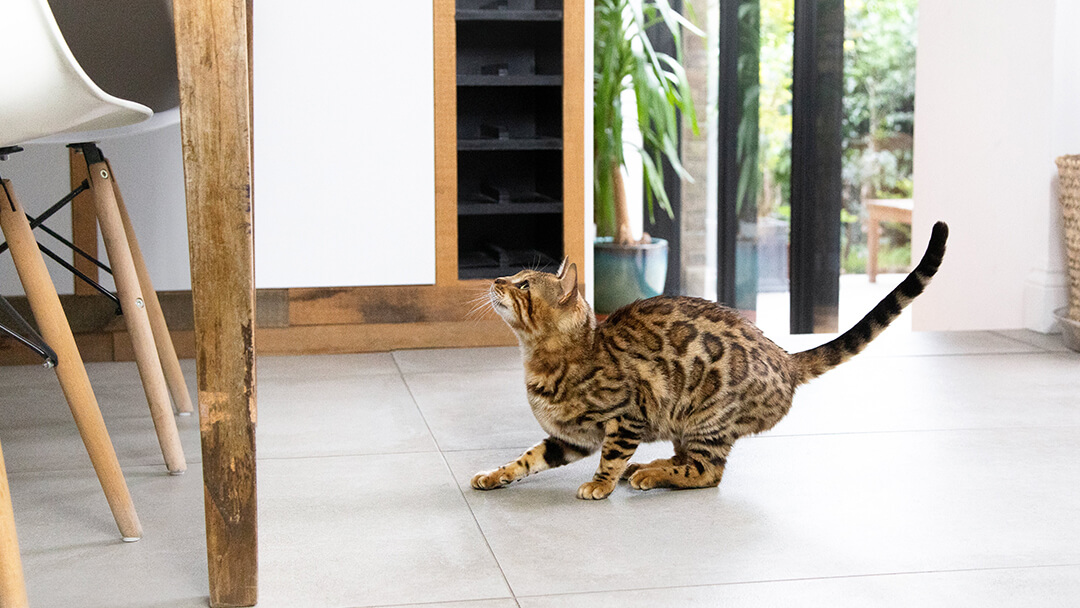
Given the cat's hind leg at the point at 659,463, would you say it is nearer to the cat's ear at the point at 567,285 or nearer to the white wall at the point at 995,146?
the cat's ear at the point at 567,285

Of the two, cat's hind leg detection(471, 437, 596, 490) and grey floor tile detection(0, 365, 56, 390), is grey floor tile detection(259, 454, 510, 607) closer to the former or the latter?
cat's hind leg detection(471, 437, 596, 490)

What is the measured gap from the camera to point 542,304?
1.61 m

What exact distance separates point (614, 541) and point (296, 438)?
0.72 m

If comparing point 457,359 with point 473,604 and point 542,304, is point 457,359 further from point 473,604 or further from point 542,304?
point 473,604

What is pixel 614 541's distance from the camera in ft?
4.65

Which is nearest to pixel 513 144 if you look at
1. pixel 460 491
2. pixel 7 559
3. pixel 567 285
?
pixel 567 285

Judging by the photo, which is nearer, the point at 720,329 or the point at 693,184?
the point at 720,329

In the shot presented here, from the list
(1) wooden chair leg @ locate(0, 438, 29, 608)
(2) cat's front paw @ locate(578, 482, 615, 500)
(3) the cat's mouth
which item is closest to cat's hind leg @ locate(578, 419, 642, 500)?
(2) cat's front paw @ locate(578, 482, 615, 500)

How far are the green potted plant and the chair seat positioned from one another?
2810 mm

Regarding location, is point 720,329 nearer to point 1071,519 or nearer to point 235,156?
point 1071,519

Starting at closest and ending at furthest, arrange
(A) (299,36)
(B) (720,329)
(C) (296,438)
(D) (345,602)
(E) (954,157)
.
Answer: (D) (345,602), (B) (720,329), (C) (296,438), (A) (299,36), (E) (954,157)

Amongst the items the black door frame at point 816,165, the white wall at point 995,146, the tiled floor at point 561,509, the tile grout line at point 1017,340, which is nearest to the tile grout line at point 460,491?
the tiled floor at point 561,509

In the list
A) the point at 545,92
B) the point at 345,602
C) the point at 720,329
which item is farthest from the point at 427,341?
the point at 345,602

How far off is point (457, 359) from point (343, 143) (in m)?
0.55
